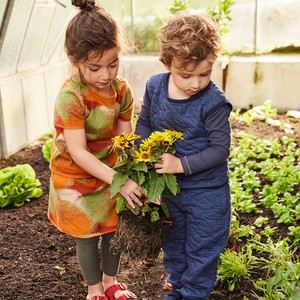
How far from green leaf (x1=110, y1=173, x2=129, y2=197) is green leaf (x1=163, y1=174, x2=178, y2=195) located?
174 mm

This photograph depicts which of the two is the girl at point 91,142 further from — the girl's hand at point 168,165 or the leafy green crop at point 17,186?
the leafy green crop at point 17,186

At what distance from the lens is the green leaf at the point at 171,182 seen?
2.46 m

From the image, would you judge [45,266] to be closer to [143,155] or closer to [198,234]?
[198,234]

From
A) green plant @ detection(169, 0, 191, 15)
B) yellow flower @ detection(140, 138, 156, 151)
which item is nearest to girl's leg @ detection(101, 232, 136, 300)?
yellow flower @ detection(140, 138, 156, 151)

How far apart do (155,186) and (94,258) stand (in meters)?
0.60

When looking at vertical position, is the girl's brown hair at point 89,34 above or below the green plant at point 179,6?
above

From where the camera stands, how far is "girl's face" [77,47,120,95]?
8.13ft

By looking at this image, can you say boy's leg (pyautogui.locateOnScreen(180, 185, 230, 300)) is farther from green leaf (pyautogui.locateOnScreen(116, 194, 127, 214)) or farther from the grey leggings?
the grey leggings

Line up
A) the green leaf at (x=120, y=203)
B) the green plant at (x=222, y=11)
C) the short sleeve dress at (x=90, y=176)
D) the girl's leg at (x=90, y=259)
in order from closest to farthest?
the green leaf at (x=120, y=203) < the short sleeve dress at (x=90, y=176) < the girl's leg at (x=90, y=259) < the green plant at (x=222, y=11)

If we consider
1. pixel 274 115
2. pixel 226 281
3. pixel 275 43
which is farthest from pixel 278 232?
pixel 275 43

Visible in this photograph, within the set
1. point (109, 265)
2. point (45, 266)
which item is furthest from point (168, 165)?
point (45, 266)

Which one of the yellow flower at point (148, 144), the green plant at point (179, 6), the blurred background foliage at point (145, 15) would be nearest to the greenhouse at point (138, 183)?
the yellow flower at point (148, 144)

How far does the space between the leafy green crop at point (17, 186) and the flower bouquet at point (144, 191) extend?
1692mm

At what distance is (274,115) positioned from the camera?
599 centimetres
